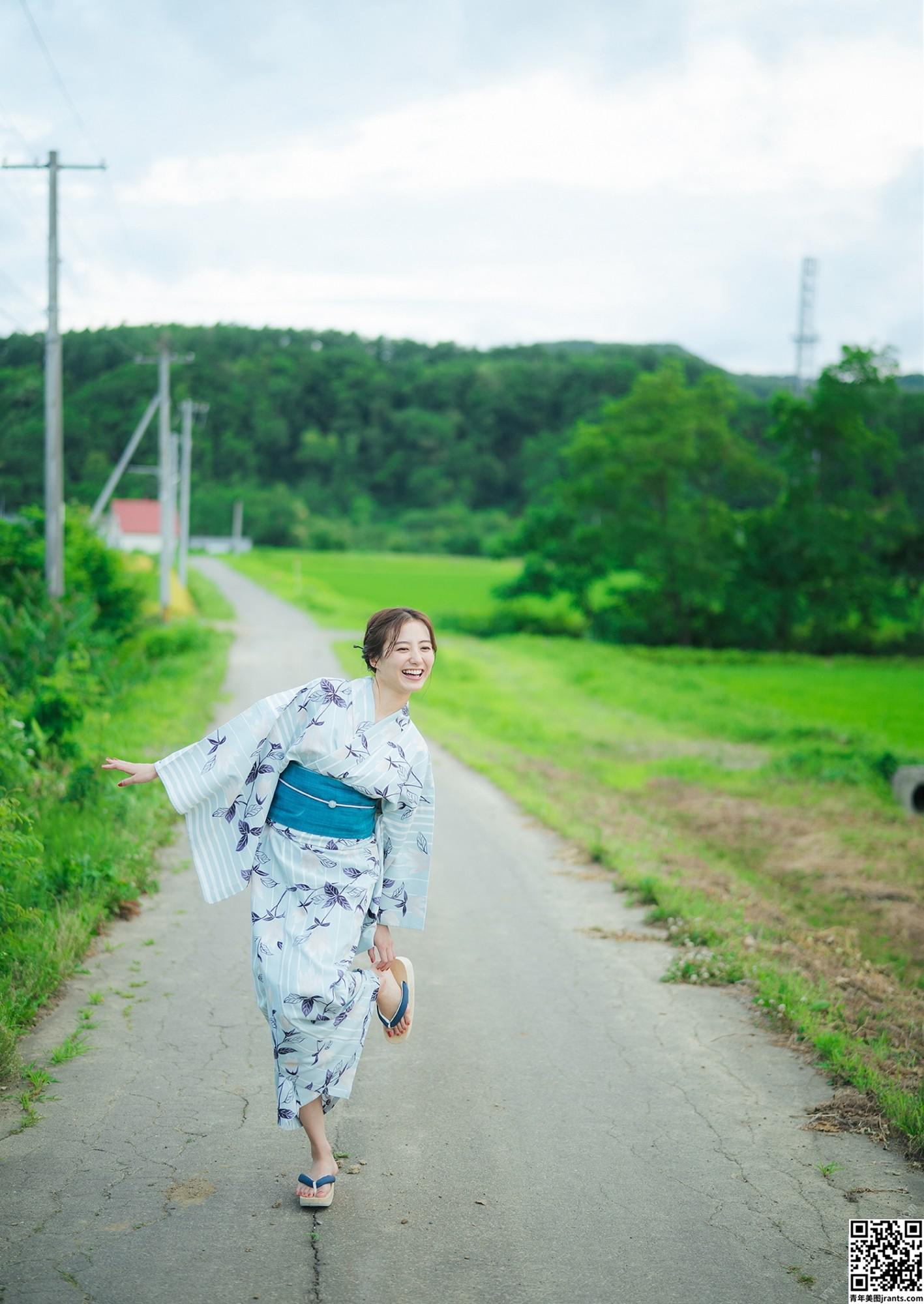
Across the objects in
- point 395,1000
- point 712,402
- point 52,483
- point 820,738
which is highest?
point 712,402

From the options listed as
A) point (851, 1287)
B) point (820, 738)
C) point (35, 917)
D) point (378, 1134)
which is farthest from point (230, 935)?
point (820, 738)

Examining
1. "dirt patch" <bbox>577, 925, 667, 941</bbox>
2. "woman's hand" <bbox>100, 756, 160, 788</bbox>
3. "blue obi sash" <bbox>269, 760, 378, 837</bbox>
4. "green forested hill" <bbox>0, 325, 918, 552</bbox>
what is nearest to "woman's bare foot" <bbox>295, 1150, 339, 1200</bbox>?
"blue obi sash" <bbox>269, 760, 378, 837</bbox>

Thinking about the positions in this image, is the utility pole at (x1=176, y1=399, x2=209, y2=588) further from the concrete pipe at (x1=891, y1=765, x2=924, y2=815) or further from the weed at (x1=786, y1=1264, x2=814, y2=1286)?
the weed at (x1=786, y1=1264, x2=814, y2=1286)

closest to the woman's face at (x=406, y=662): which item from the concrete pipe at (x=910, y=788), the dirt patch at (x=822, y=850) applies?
the dirt patch at (x=822, y=850)

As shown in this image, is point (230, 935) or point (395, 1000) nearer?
point (395, 1000)

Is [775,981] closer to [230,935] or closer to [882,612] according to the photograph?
[230,935]

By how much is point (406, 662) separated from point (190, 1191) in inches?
70.9

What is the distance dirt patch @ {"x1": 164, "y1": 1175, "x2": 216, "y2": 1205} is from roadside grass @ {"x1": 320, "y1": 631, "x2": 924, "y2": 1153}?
2.47 metres

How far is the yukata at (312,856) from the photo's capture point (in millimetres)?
3635

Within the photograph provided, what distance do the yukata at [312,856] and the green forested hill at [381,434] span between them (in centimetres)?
7386

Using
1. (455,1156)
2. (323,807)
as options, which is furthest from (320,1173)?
(323,807)

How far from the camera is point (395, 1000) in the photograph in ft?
12.7

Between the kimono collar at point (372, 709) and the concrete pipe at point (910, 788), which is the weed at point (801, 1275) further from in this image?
the concrete pipe at point (910, 788)

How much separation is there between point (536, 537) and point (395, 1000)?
120ft
